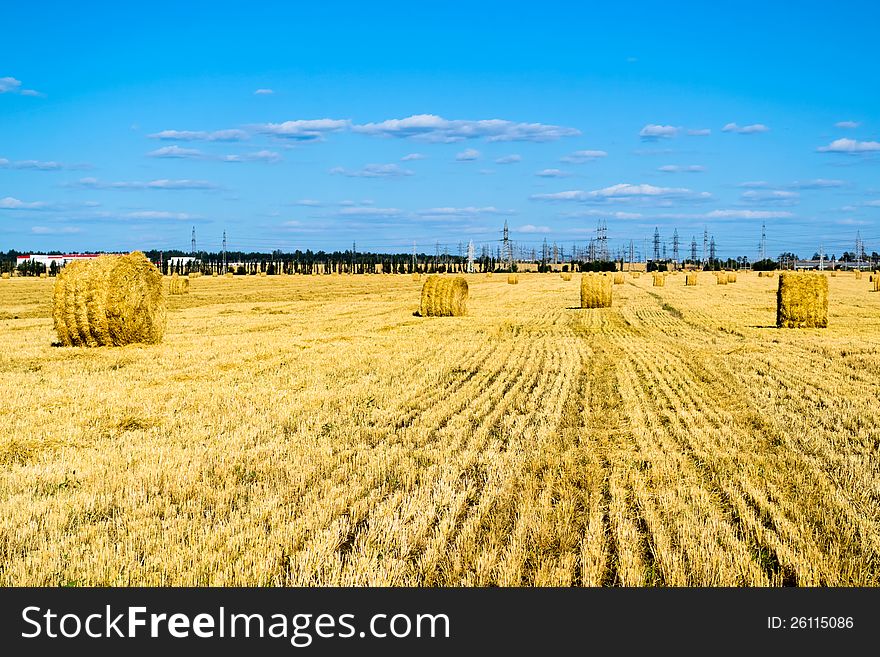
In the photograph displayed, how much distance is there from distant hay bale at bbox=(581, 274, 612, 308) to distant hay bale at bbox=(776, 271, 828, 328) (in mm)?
10615

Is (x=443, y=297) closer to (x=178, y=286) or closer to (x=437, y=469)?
(x=437, y=469)

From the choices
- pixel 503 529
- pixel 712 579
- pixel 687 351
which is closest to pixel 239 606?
pixel 503 529

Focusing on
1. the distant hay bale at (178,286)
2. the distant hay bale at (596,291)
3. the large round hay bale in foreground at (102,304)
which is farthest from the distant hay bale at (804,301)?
the distant hay bale at (178,286)

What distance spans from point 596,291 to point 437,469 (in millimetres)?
27645

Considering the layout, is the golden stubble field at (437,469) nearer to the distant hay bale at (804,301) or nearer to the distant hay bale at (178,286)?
the distant hay bale at (804,301)

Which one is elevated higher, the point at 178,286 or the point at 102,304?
the point at 102,304

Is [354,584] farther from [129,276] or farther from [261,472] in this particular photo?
[129,276]

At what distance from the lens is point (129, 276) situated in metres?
18.4

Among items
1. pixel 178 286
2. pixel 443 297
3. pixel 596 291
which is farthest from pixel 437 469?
pixel 178 286

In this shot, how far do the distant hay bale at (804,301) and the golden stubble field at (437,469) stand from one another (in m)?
7.53

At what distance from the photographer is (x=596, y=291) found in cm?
3447

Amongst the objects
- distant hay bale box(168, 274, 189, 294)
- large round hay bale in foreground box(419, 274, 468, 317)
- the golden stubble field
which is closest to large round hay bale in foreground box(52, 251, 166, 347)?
the golden stubble field

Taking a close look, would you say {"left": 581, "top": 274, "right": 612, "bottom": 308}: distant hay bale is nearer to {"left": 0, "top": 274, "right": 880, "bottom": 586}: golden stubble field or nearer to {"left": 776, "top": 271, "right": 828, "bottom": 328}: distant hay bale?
{"left": 776, "top": 271, "right": 828, "bottom": 328}: distant hay bale

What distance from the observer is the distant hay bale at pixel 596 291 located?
34.2m
